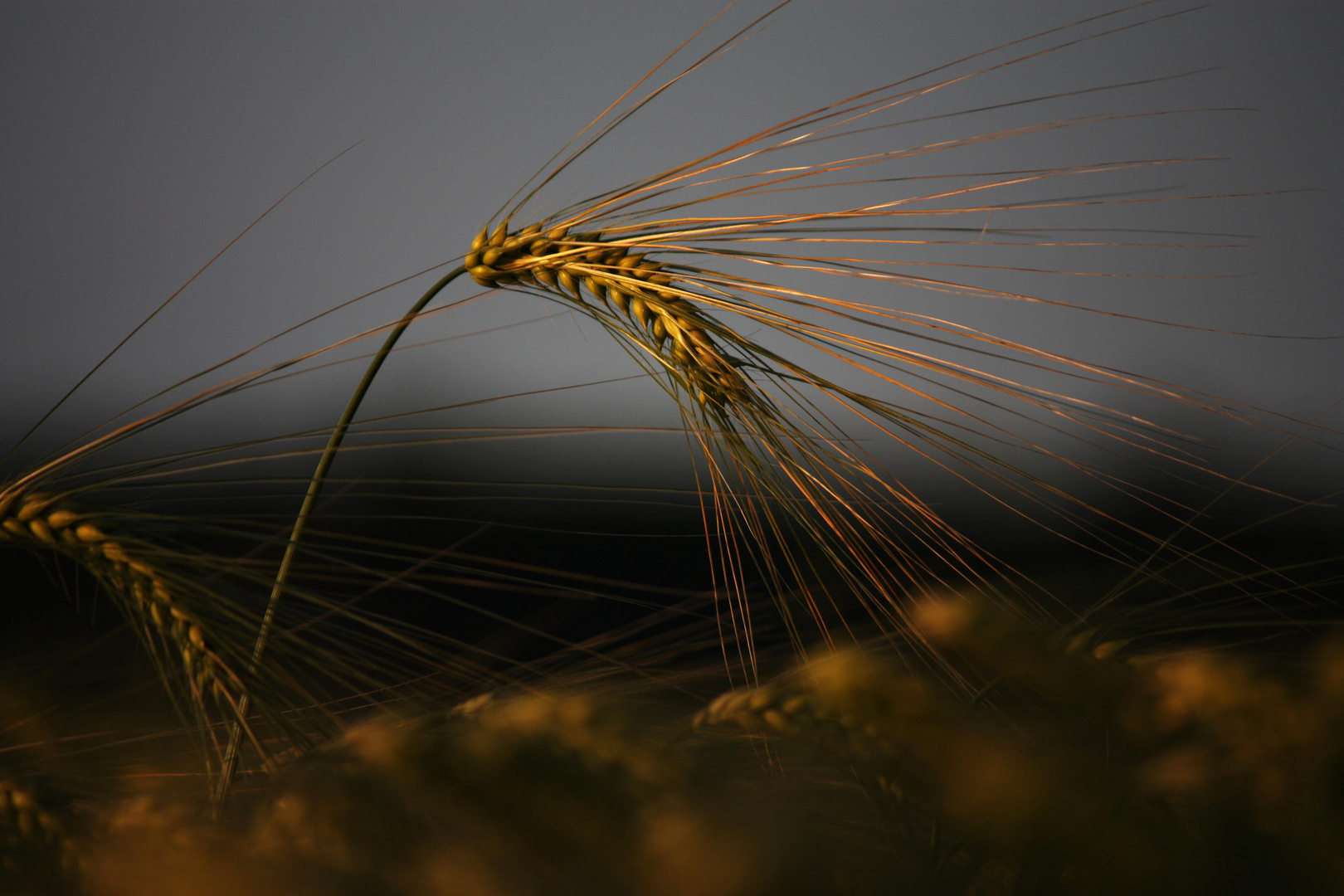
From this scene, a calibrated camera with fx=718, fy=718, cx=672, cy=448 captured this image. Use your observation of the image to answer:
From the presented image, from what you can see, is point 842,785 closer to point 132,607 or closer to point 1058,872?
point 1058,872

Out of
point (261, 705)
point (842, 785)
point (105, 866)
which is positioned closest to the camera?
point (105, 866)

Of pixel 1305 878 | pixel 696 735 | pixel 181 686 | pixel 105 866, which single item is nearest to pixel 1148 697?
pixel 1305 878

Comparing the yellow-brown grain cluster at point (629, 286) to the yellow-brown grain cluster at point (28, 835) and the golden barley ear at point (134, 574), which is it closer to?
the golden barley ear at point (134, 574)

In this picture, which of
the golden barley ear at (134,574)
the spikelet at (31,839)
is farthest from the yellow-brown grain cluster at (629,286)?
the spikelet at (31,839)

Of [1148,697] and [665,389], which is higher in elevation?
[665,389]

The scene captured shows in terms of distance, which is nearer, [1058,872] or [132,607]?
[1058,872]

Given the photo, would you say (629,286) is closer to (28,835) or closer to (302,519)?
(302,519)

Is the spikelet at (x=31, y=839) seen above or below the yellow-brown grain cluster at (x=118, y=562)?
below
